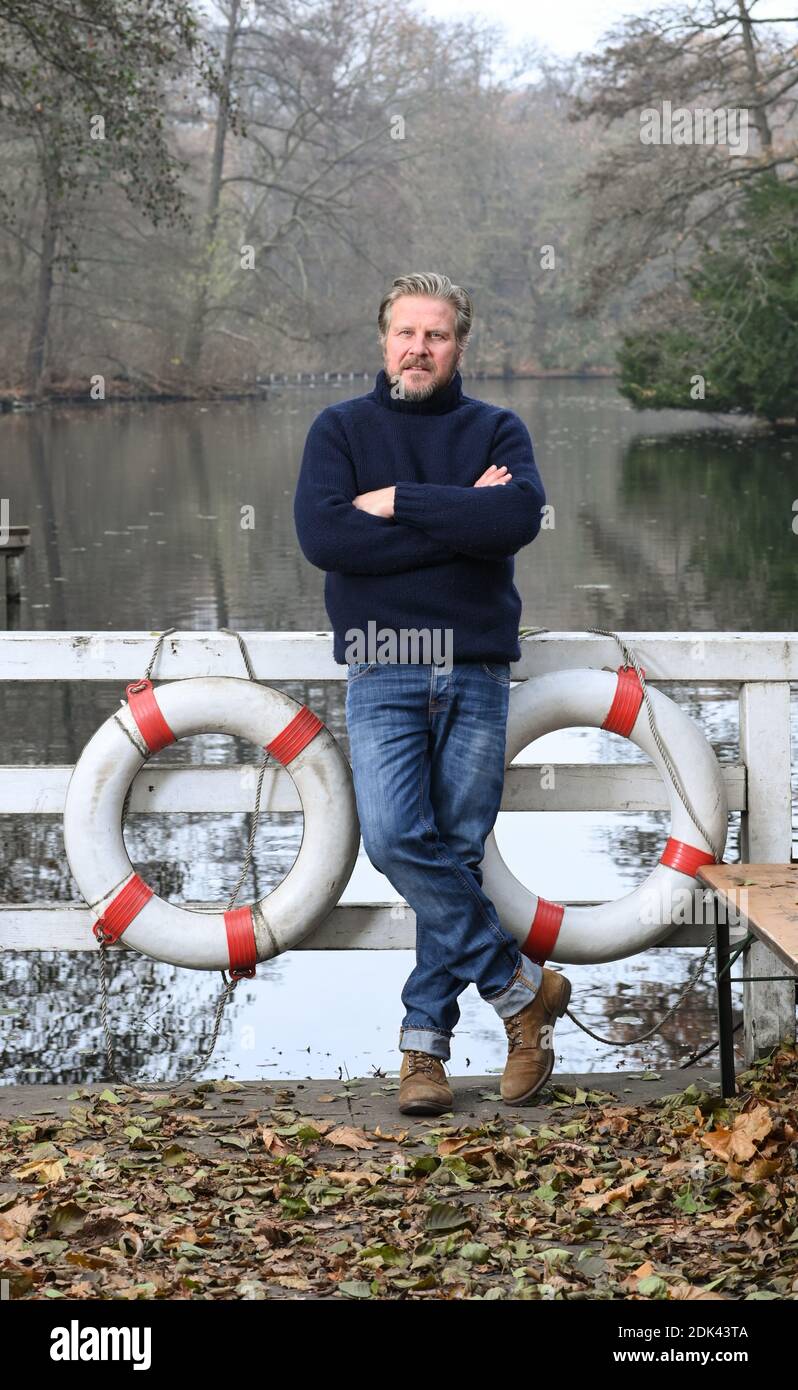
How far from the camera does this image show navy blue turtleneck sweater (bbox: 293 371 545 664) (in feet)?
12.6

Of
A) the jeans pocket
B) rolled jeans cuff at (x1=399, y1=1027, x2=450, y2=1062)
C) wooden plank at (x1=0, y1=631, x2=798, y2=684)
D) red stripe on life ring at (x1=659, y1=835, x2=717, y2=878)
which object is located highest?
wooden plank at (x1=0, y1=631, x2=798, y2=684)

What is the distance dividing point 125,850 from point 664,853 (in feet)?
3.67

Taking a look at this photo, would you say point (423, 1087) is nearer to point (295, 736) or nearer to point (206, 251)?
point (295, 736)

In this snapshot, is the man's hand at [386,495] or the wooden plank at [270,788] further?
the wooden plank at [270,788]

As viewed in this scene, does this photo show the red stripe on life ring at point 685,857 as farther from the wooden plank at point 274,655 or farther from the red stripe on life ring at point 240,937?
Answer: the red stripe on life ring at point 240,937

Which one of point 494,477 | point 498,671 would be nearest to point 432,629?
point 498,671

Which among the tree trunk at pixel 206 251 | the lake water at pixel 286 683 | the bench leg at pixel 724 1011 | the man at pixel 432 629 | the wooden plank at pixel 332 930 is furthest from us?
the tree trunk at pixel 206 251

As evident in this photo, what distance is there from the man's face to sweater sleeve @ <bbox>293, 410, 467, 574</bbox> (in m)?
0.17

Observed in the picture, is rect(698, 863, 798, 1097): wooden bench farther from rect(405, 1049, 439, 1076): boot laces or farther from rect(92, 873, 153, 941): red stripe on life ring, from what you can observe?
rect(92, 873, 153, 941): red stripe on life ring

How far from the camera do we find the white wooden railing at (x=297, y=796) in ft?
13.6

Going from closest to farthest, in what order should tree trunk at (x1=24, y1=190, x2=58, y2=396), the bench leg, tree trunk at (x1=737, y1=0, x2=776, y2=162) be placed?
the bench leg < tree trunk at (x1=737, y1=0, x2=776, y2=162) < tree trunk at (x1=24, y1=190, x2=58, y2=396)

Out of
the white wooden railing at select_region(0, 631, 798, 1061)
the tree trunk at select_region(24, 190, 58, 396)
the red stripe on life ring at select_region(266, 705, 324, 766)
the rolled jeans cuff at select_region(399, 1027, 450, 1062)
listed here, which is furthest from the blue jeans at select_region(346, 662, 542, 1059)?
the tree trunk at select_region(24, 190, 58, 396)

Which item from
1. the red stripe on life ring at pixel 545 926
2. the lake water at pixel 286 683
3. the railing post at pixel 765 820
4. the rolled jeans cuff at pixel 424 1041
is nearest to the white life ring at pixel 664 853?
the red stripe on life ring at pixel 545 926
